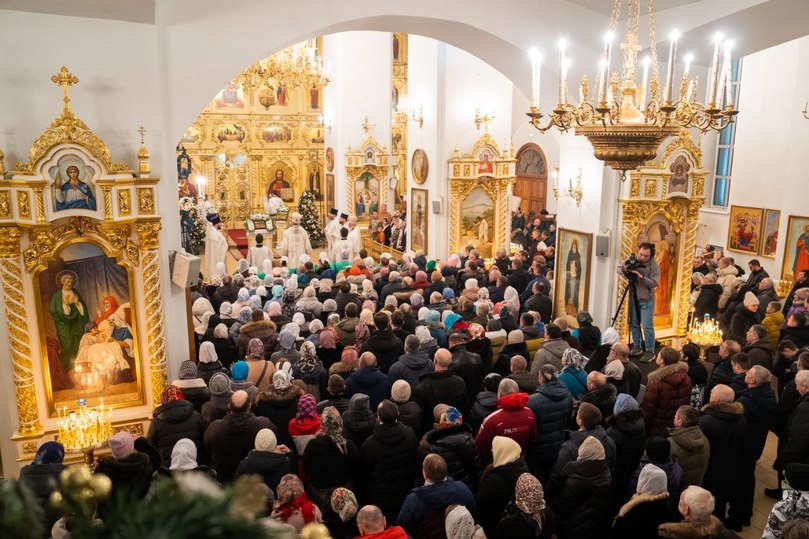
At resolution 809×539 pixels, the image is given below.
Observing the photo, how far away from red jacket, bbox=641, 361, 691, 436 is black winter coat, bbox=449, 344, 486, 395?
74.9 inches

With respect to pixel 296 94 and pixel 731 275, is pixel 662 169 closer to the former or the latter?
pixel 731 275

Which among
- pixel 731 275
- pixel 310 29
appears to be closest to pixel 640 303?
pixel 731 275

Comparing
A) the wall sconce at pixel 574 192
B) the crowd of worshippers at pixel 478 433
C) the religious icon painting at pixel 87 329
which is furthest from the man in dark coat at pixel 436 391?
the wall sconce at pixel 574 192

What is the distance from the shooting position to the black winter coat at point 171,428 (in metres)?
5.99

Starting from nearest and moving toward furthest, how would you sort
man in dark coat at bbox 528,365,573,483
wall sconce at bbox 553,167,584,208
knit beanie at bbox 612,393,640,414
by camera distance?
1. knit beanie at bbox 612,393,640,414
2. man in dark coat at bbox 528,365,573,483
3. wall sconce at bbox 553,167,584,208

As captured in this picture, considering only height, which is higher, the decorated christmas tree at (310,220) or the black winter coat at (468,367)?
the decorated christmas tree at (310,220)

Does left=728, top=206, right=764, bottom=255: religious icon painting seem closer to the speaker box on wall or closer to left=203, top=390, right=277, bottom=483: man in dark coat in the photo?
the speaker box on wall

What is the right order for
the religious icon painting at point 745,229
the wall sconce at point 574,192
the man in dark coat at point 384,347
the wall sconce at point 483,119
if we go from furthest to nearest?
the religious icon painting at point 745,229 → the wall sconce at point 483,119 → the wall sconce at point 574,192 → the man in dark coat at point 384,347

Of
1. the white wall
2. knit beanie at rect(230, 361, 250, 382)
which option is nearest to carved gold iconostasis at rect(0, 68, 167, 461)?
knit beanie at rect(230, 361, 250, 382)

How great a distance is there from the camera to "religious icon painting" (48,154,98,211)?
699 cm

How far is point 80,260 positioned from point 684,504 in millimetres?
6702

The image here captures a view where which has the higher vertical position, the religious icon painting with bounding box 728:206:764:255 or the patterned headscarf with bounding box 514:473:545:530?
the religious icon painting with bounding box 728:206:764:255

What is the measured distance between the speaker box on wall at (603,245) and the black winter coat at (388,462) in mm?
6708

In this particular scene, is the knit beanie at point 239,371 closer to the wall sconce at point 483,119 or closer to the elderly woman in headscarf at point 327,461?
the elderly woman in headscarf at point 327,461
